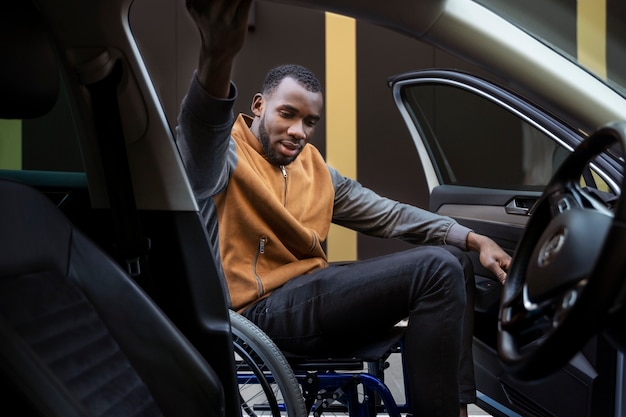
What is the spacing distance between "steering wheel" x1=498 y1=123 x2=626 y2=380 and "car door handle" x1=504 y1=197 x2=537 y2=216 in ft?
5.08

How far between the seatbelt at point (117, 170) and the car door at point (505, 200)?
4.12 feet

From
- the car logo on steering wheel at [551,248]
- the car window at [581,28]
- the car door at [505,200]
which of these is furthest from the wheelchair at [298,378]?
the car window at [581,28]

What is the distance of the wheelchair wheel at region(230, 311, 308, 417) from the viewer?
6.45 ft

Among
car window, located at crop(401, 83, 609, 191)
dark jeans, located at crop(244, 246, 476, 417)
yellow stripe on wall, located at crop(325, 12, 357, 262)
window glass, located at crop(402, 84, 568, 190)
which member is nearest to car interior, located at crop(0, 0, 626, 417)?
dark jeans, located at crop(244, 246, 476, 417)

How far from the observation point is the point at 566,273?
3.09 feet

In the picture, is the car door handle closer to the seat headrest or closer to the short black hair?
the short black hair

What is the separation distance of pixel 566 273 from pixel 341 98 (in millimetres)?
4874

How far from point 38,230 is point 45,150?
53 cm

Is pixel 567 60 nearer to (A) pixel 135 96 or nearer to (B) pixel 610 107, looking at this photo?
(B) pixel 610 107

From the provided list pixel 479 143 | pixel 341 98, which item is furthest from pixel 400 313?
pixel 341 98

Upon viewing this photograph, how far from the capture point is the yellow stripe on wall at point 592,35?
993 millimetres

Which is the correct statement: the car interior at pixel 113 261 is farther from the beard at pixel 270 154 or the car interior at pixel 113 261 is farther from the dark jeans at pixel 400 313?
the beard at pixel 270 154

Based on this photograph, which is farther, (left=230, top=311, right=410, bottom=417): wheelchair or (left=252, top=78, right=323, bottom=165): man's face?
(left=252, top=78, right=323, bottom=165): man's face

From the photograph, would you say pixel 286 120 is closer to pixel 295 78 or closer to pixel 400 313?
pixel 295 78
